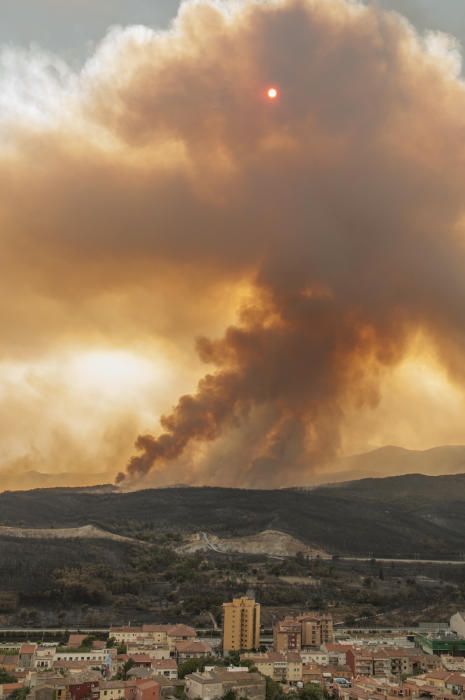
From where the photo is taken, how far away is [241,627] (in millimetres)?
58906

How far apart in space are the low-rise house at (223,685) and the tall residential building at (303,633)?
1426 centimetres

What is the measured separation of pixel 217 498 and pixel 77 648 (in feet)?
370

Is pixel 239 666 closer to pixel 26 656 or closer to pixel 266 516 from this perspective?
pixel 26 656

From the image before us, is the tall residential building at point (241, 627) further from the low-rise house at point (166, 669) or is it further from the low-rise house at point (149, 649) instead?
Result: the low-rise house at point (166, 669)

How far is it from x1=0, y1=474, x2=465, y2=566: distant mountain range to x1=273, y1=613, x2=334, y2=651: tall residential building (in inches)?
2449

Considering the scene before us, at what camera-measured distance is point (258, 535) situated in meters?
122

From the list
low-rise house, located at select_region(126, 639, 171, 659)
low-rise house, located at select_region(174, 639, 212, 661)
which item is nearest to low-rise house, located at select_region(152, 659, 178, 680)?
low-rise house, located at select_region(126, 639, 171, 659)

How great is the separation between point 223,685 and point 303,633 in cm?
1779

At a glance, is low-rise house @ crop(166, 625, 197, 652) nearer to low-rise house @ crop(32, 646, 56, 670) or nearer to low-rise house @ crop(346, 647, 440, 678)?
low-rise house @ crop(32, 646, 56, 670)

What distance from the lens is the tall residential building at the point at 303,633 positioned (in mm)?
57594

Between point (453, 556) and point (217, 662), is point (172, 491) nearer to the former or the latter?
point (453, 556)

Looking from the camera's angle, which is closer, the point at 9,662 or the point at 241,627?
the point at 9,662

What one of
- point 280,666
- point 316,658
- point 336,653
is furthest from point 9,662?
point 336,653

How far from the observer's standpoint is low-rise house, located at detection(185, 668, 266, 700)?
136 ft
